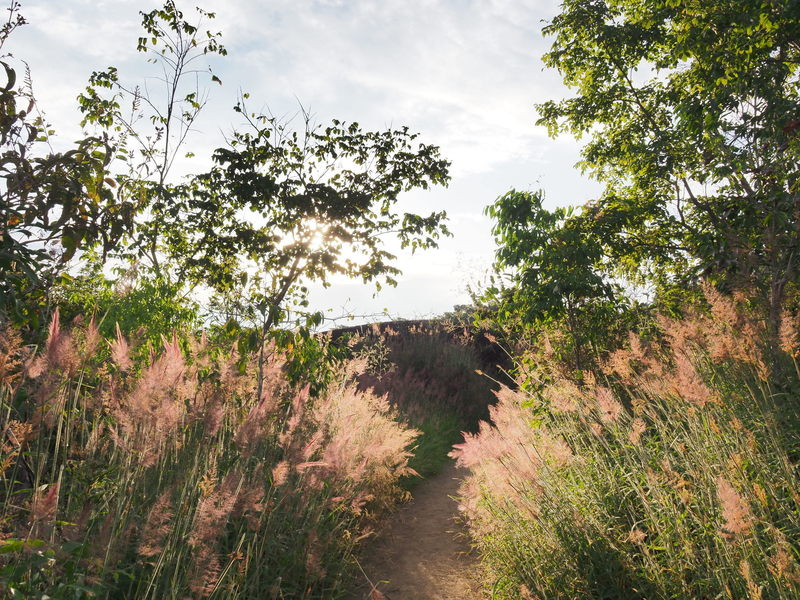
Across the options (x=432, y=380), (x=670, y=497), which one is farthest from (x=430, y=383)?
(x=670, y=497)

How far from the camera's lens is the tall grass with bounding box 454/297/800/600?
2.67m

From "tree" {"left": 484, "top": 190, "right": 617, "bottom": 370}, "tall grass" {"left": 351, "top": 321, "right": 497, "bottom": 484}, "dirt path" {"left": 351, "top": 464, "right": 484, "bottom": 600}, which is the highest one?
"tree" {"left": 484, "top": 190, "right": 617, "bottom": 370}

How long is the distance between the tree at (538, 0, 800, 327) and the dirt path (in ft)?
10.9

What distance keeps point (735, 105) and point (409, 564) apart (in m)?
5.66

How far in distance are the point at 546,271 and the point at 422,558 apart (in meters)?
3.30

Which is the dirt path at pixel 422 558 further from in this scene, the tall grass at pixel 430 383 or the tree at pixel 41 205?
the tree at pixel 41 205

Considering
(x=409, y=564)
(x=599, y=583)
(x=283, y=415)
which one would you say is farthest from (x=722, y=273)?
(x=283, y=415)

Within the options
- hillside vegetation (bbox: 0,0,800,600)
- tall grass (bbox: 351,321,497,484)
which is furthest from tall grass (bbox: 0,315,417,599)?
tall grass (bbox: 351,321,497,484)

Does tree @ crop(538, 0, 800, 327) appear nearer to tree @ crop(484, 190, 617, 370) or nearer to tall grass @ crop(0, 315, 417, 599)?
tree @ crop(484, 190, 617, 370)

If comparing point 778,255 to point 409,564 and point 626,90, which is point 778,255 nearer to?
point 409,564

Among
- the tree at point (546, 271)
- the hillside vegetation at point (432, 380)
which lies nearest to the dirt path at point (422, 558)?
the hillside vegetation at point (432, 380)

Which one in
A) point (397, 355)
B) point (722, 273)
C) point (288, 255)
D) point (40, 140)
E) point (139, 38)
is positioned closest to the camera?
point (40, 140)

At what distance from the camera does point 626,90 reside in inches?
364

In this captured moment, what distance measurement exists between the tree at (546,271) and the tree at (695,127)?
1204mm
